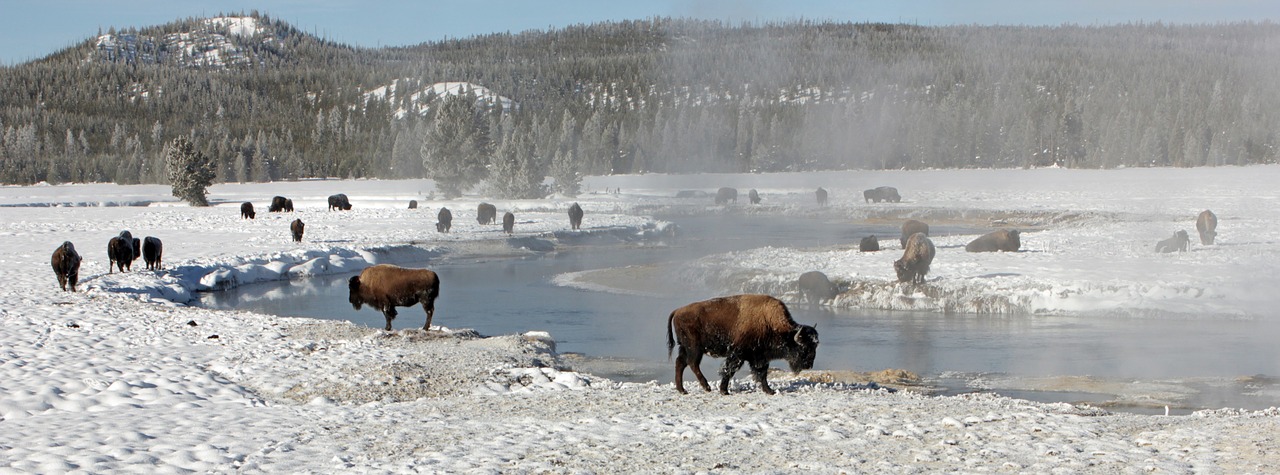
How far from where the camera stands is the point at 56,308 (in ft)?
56.2

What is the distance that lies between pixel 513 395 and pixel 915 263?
41.9 ft

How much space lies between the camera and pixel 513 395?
1081 cm

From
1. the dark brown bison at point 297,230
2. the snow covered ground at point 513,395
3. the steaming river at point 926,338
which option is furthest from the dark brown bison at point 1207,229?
the dark brown bison at point 297,230

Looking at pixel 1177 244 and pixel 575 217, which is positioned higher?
pixel 1177 244

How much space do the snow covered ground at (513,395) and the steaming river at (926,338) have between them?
109 centimetres

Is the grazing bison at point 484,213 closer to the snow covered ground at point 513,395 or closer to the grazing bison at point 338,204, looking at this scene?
the snow covered ground at point 513,395

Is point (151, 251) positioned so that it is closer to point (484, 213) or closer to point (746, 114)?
point (484, 213)

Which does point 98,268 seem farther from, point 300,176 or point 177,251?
point 300,176

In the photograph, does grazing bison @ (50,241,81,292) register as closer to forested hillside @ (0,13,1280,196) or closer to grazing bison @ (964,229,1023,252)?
grazing bison @ (964,229,1023,252)

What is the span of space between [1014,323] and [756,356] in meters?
10.1

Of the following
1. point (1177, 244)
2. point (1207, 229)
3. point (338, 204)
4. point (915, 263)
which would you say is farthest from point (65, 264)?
point (338, 204)

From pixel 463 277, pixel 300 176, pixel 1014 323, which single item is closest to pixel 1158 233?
pixel 1014 323

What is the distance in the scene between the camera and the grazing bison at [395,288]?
16047 millimetres

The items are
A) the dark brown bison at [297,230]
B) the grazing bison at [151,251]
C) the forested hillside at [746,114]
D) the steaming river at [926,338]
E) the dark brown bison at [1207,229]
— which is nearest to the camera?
the steaming river at [926,338]
